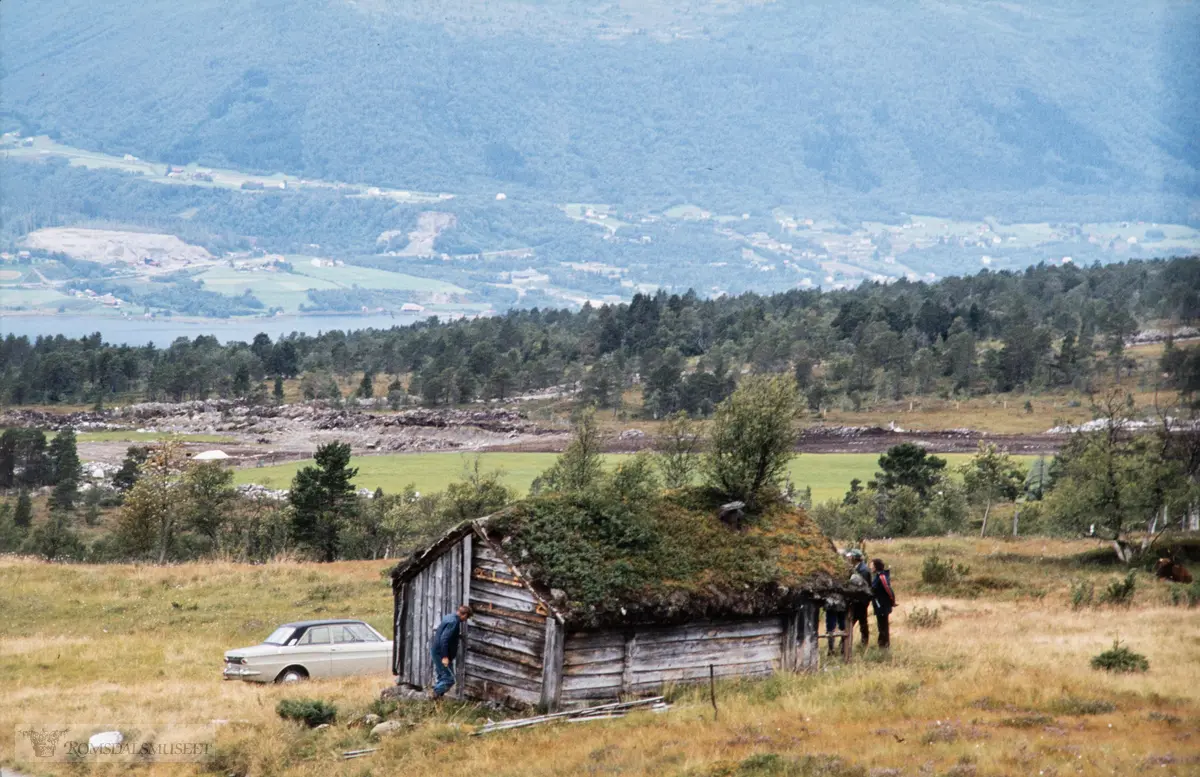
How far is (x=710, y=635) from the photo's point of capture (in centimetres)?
2459

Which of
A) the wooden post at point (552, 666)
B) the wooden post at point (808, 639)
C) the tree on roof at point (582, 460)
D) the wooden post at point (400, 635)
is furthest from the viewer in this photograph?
the tree on roof at point (582, 460)

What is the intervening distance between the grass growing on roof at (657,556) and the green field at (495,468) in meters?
71.6

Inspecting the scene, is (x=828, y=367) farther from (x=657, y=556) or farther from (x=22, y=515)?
(x=657, y=556)

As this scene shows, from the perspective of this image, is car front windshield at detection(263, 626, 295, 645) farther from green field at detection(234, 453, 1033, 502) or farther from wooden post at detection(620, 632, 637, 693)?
green field at detection(234, 453, 1033, 502)

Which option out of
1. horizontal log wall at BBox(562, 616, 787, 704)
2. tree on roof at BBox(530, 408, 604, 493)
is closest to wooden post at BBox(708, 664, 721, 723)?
horizontal log wall at BBox(562, 616, 787, 704)

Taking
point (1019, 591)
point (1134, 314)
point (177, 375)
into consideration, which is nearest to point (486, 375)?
point (177, 375)

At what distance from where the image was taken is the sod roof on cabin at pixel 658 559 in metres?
23.4

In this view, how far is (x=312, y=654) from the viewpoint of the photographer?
28.5 m

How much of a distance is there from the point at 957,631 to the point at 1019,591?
33.4 feet

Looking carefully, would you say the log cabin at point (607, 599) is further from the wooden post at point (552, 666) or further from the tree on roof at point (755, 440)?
the tree on roof at point (755, 440)

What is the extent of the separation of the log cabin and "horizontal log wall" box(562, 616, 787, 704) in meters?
0.02

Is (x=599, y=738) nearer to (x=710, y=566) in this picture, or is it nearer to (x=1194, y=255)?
(x=710, y=566)

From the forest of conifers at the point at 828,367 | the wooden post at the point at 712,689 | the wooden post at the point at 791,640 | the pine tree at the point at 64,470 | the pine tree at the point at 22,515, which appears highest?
the forest of conifers at the point at 828,367

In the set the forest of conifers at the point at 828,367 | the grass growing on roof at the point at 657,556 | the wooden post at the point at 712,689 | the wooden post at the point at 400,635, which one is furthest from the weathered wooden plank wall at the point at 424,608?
the forest of conifers at the point at 828,367
